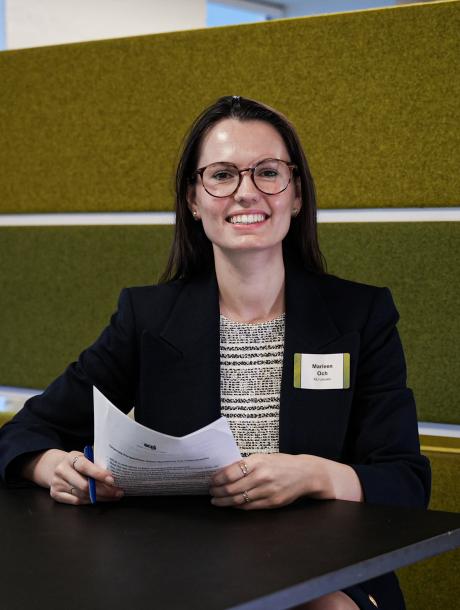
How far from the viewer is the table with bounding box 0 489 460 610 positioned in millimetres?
827

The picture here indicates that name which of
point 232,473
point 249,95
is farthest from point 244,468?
point 249,95

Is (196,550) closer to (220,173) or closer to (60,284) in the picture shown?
(220,173)

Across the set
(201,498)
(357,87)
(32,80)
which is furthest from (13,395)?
(201,498)

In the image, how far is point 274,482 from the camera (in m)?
1.15

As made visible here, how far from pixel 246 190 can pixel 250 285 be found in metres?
0.16

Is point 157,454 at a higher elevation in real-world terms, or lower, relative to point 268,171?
lower

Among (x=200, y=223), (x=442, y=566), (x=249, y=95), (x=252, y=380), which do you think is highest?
(x=249, y=95)

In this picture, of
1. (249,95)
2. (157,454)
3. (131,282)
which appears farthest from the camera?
(131,282)

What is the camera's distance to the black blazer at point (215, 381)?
4.51 feet

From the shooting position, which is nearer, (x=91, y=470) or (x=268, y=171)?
(x=91, y=470)

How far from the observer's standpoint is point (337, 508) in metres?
1.14

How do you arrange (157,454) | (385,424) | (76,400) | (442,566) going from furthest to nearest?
(442,566) → (76,400) → (385,424) → (157,454)

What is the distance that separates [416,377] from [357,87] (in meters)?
0.62

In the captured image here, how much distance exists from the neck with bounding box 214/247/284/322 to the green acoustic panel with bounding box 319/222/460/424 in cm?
46
